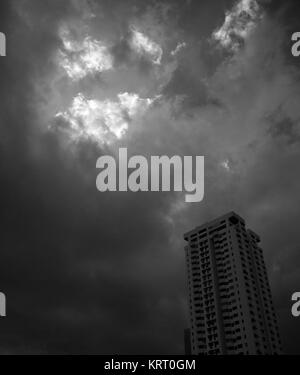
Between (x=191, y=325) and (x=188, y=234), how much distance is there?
3560 cm

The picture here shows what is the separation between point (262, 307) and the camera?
12112 cm

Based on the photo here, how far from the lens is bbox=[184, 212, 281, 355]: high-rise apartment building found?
366 ft

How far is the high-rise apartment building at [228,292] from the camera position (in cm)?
11169

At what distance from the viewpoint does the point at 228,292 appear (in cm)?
12150
